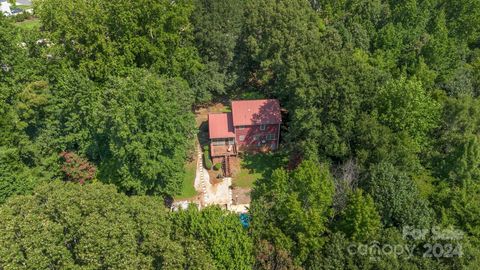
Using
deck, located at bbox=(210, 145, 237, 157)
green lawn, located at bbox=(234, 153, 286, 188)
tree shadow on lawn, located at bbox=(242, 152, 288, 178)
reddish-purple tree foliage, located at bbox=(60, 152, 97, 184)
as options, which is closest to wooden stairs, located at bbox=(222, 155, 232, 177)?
deck, located at bbox=(210, 145, 237, 157)

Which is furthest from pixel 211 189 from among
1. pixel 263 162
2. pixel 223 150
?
pixel 263 162

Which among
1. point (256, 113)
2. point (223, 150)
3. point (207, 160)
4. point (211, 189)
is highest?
point (256, 113)

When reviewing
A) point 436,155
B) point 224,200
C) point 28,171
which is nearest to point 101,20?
point 28,171

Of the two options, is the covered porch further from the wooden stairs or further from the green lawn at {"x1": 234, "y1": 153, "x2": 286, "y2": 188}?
the green lawn at {"x1": 234, "y1": 153, "x2": 286, "y2": 188}

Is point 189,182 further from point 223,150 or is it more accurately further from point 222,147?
point 222,147

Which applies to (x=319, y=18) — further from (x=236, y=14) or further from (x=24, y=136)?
(x=24, y=136)

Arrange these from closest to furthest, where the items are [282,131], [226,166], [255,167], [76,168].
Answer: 1. [76,168]
2. [226,166]
3. [255,167]
4. [282,131]

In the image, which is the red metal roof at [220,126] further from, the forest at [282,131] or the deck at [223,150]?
the forest at [282,131]
